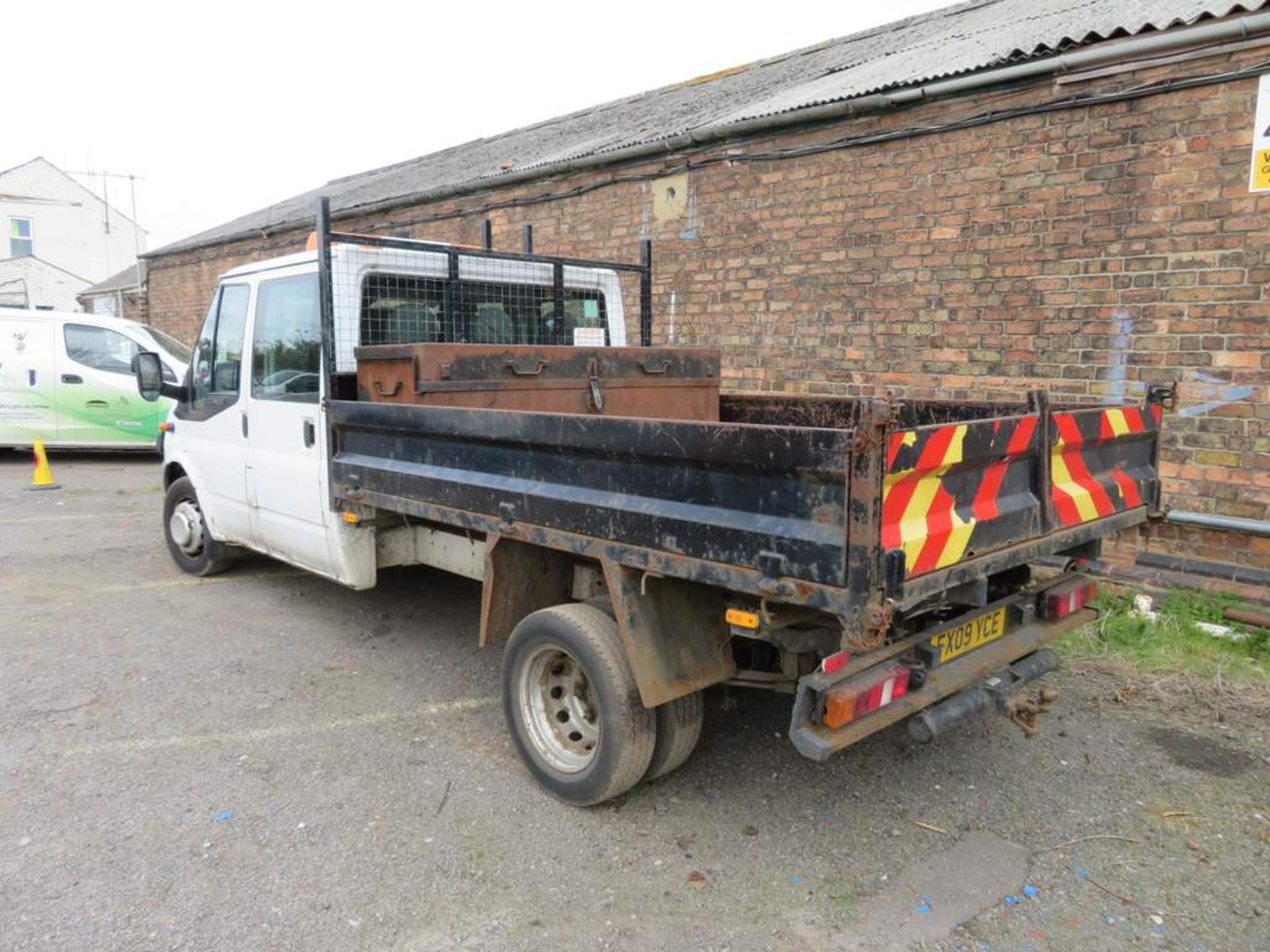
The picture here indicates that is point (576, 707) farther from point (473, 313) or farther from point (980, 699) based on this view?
point (473, 313)

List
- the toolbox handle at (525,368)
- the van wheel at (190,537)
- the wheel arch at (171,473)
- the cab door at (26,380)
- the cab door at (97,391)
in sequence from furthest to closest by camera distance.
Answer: the cab door at (97,391)
the cab door at (26,380)
the wheel arch at (171,473)
the van wheel at (190,537)
the toolbox handle at (525,368)

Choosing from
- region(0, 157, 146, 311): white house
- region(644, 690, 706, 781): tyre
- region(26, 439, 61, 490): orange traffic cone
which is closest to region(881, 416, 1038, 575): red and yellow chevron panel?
region(644, 690, 706, 781): tyre

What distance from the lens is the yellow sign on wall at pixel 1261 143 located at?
4586 mm

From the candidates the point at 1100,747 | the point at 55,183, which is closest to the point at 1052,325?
the point at 1100,747

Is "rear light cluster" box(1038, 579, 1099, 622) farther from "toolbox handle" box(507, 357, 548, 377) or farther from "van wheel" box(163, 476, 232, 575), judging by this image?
"van wheel" box(163, 476, 232, 575)

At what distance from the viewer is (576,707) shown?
3344 millimetres

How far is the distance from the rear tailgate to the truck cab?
294 cm

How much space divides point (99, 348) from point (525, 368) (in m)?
9.95

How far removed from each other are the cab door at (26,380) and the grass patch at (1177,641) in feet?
39.5

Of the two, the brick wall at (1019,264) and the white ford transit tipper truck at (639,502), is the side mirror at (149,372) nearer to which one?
the white ford transit tipper truck at (639,502)

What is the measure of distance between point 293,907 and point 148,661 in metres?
2.57

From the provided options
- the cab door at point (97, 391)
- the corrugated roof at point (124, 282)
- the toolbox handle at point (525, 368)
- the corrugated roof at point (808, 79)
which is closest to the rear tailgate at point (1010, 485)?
the toolbox handle at point (525, 368)

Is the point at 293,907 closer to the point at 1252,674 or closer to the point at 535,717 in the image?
the point at 535,717

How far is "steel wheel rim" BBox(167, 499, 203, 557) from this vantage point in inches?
241
